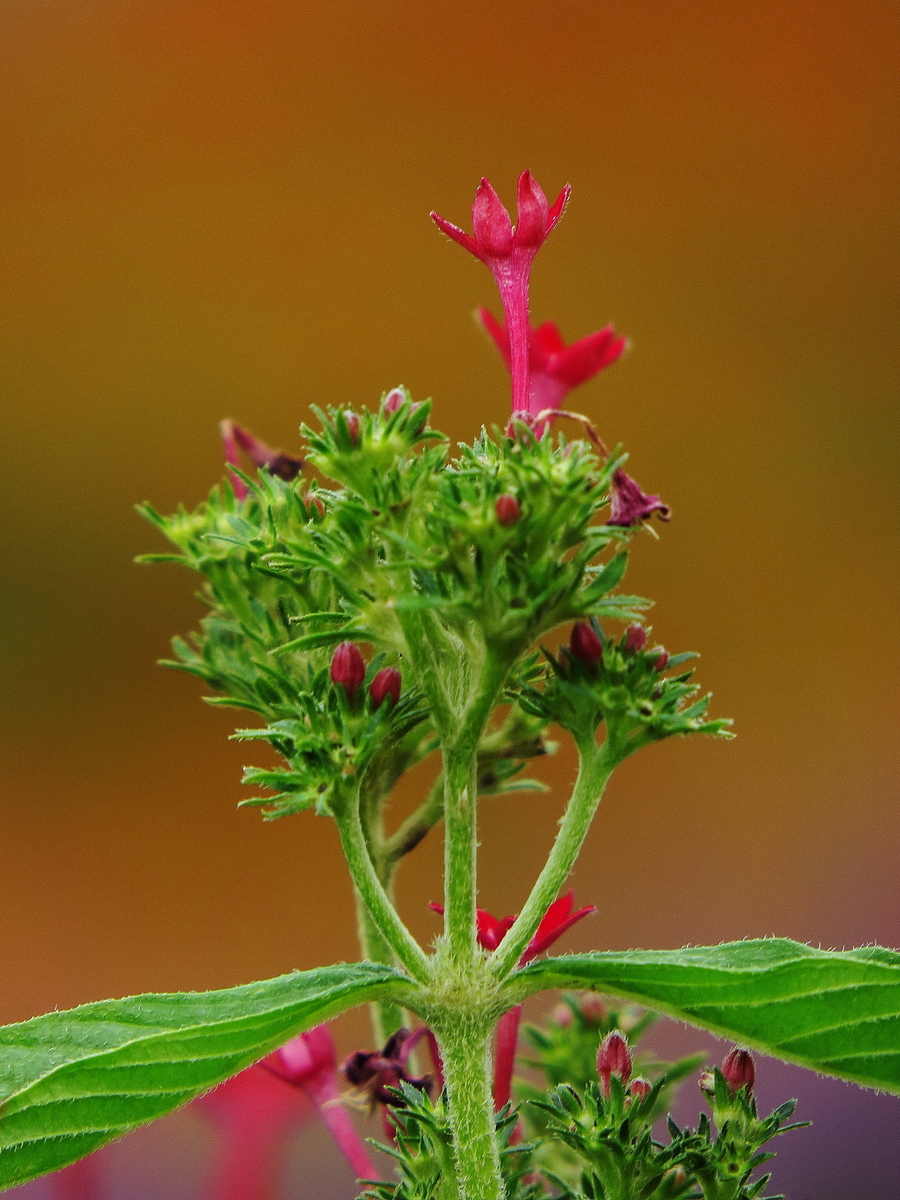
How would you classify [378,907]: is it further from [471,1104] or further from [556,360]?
[556,360]

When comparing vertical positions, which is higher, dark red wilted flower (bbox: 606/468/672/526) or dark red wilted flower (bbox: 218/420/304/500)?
dark red wilted flower (bbox: 218/420/304/500)

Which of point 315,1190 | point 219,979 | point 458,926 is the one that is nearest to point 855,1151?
point 315,1190

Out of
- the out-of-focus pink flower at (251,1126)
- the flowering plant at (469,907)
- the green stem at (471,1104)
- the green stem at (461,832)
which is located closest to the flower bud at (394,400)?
the flowering plant at (469,907)

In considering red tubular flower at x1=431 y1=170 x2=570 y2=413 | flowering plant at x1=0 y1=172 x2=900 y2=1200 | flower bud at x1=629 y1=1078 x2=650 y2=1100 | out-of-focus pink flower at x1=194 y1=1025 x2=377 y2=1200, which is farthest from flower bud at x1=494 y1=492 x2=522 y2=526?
out-of-focus pink flower at x1=194 y1=1025 x2=377 y2=1200

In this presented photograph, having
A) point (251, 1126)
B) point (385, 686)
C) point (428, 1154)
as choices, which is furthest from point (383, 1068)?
point (251, 1126)

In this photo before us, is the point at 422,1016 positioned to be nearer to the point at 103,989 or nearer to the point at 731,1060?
the point at 731,1060

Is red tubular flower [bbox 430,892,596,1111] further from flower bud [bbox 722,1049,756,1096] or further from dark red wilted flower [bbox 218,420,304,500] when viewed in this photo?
dark red wilted flower [bbox 218,420,304,500]
